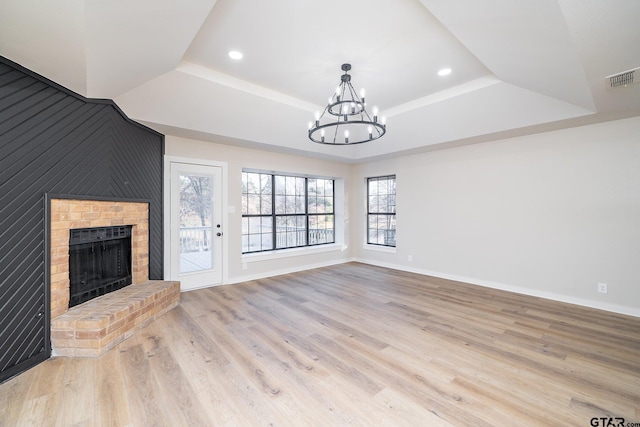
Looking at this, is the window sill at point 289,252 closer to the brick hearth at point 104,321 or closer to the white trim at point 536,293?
the white trim at point 536,293

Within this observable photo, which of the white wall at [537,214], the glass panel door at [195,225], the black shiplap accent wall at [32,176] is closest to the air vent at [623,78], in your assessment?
the white wall at [537,214]

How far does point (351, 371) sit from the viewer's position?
2.22m

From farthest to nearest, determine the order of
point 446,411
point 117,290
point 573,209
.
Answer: point 573,209
point 117,290
point 446,411

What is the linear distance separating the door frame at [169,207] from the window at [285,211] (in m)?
0.65

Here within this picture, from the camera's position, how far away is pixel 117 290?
132 inches

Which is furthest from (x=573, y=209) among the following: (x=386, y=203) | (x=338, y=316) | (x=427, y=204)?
(x=338, y=316)

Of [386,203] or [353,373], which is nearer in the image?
[353,373]

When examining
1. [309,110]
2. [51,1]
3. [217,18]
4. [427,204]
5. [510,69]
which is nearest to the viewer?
[51,1]

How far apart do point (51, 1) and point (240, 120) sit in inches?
101

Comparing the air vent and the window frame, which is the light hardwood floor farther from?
the window frame

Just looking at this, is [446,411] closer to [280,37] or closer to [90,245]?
[280,37]

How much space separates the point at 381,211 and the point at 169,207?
4.48 m

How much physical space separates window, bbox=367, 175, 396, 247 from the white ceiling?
1893 mm

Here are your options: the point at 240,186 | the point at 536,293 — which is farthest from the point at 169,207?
the point at 536,293
